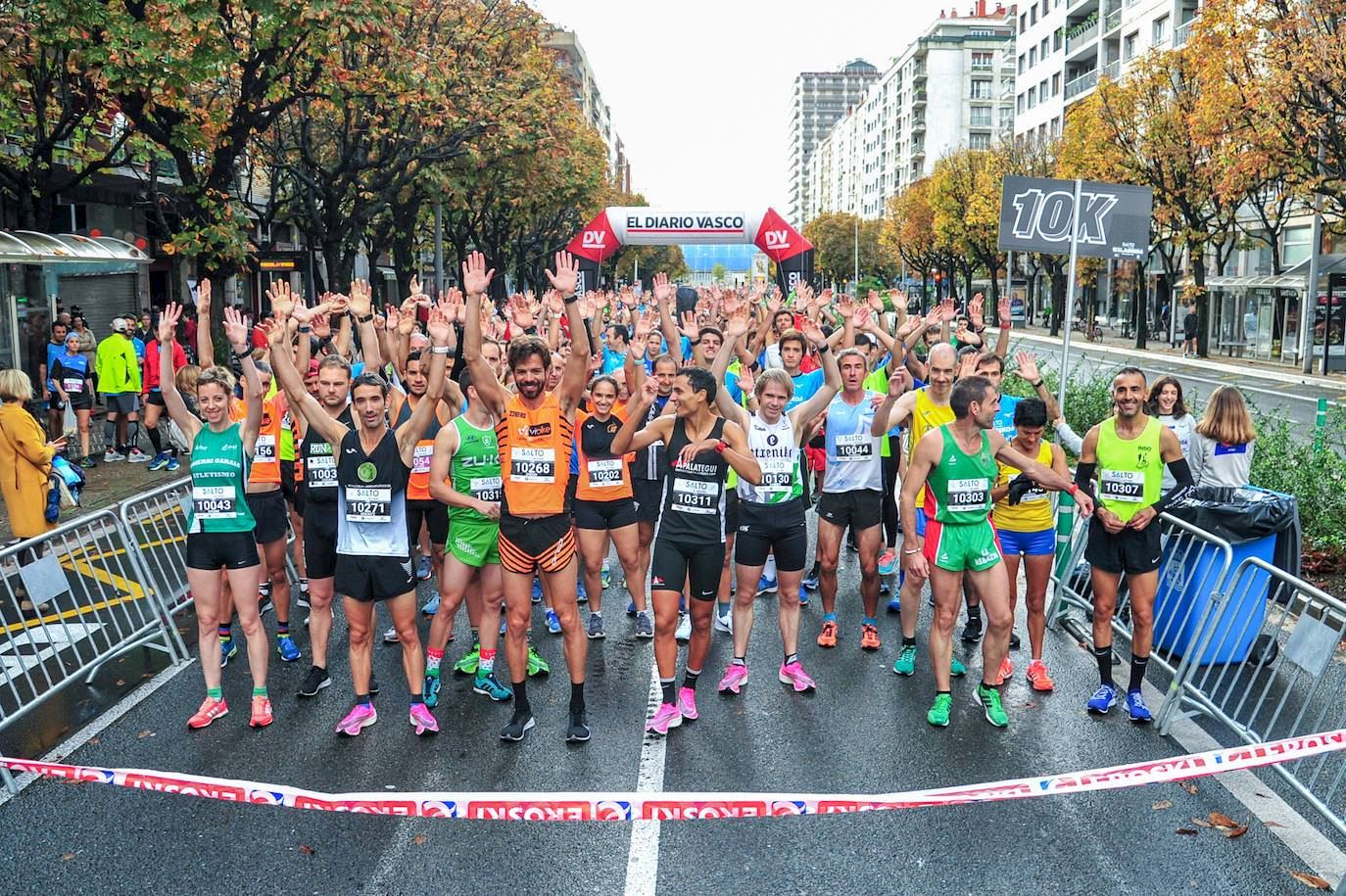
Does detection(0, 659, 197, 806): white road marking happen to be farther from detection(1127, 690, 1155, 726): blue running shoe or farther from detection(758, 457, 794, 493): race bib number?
detection(1127, 690, 1155, 726): blue running shoe

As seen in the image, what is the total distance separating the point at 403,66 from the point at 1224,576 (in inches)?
604

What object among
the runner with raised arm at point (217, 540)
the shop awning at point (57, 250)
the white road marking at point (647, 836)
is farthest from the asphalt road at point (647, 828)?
the shop awning at point (57, 250)

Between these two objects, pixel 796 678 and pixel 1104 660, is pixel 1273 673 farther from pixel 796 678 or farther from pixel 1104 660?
pixel 796 678

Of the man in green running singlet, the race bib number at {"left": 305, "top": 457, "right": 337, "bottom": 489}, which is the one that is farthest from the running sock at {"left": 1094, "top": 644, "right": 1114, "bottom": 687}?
the race bib number at {"left": 305, "top": 457, "right": 337, "bottom": 489}

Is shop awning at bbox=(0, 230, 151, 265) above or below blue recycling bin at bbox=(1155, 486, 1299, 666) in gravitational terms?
above

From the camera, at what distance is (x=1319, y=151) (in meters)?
26.0

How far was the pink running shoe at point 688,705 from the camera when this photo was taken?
632cm

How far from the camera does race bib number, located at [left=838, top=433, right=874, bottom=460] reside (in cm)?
761

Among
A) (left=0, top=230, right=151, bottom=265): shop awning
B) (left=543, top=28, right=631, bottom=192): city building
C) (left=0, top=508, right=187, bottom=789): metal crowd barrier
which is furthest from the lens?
(left=543, top=28, right=631, bottom=192): city building

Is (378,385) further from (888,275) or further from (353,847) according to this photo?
(888,275)

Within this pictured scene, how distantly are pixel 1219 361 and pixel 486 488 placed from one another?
35447mm

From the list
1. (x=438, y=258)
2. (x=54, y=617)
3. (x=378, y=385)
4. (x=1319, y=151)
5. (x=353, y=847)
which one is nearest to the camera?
(x=353, y=847)

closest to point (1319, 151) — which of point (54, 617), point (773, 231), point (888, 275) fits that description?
point (773, 231)

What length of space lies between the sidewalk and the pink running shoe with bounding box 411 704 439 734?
2674cm
